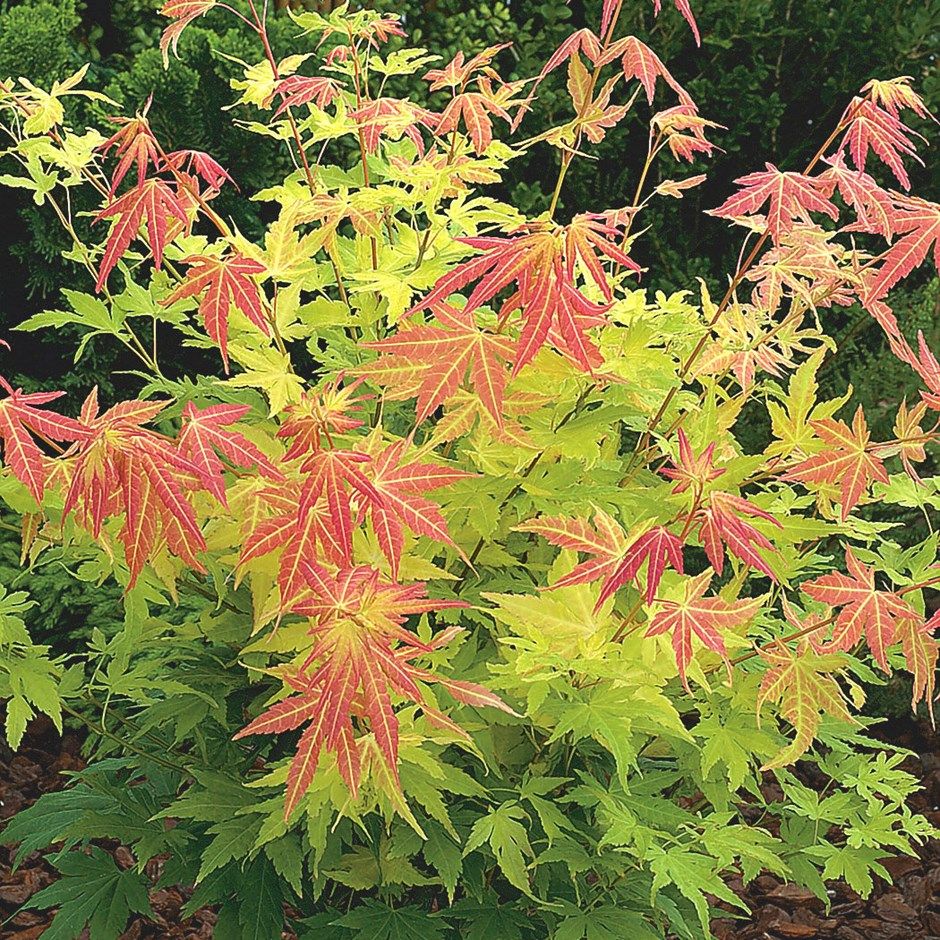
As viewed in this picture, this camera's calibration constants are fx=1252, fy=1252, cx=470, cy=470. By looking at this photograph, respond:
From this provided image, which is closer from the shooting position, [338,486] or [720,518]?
[338,486]

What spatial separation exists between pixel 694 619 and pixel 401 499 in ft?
1.24

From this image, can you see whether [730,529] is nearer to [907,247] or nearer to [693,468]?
[693,468]

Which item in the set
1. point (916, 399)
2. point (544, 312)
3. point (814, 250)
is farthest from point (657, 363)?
point (916, 399)

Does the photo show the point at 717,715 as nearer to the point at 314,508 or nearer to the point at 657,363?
the point at 657,363

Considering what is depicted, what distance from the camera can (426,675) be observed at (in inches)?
52.0

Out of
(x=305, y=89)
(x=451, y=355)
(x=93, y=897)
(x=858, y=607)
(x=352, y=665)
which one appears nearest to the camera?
(x=352, y=665)

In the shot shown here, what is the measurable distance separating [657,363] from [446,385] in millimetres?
426

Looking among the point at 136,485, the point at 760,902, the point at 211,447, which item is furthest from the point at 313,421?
the point at 760,902

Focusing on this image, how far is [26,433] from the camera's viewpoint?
1342 mm

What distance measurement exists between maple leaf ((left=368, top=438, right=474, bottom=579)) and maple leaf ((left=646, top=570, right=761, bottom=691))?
0.28 meters

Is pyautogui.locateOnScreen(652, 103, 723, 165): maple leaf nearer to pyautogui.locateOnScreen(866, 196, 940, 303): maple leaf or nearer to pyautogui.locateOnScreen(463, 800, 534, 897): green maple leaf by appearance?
pyautogui.locateOnScreen(866, 196, 940, 303): maple leaf

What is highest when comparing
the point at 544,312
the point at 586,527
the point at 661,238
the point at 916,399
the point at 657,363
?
the point at 544,312

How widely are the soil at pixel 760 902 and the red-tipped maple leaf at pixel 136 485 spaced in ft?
6.29

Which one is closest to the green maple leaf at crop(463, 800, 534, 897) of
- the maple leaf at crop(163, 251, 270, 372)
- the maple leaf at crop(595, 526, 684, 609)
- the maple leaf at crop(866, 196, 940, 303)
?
the maple leaf at crop(595, 526, 684, 609)
